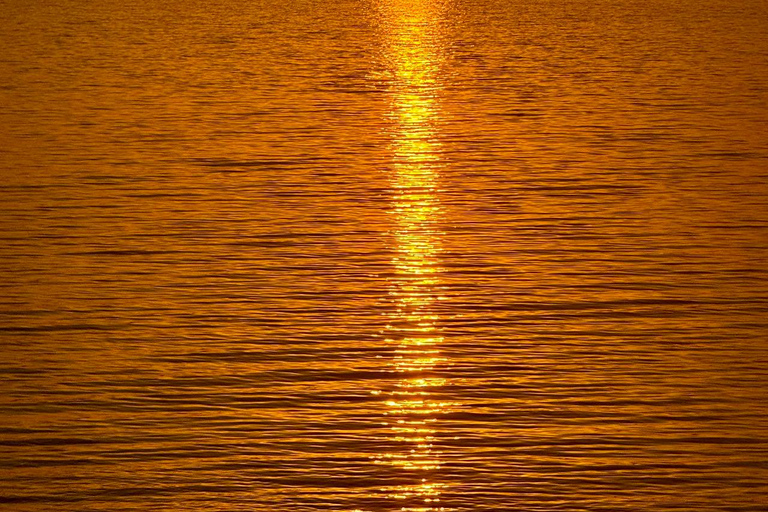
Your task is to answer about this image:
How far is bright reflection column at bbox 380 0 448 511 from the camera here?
5.59m

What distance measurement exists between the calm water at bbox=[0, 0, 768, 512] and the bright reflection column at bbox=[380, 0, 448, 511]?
0.8 inches

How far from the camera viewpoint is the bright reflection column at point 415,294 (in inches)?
220

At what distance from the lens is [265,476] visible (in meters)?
5.41

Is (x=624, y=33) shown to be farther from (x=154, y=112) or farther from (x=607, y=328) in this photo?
(x=607, y=328)

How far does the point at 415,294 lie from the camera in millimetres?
7934

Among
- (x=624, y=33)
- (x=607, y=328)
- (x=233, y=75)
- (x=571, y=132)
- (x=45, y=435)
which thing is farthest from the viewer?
(x=624, y=33)

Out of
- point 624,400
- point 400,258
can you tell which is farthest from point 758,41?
point 624,400

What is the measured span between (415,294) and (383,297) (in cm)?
17

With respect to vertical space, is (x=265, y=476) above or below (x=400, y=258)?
above

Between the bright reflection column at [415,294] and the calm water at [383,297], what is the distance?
20 millimetres

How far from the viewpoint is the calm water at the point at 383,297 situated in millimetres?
5496

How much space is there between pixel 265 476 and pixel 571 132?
8243mm

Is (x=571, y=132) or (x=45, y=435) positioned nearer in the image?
(x=45, y=435)

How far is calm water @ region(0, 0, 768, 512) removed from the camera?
5.50 m
